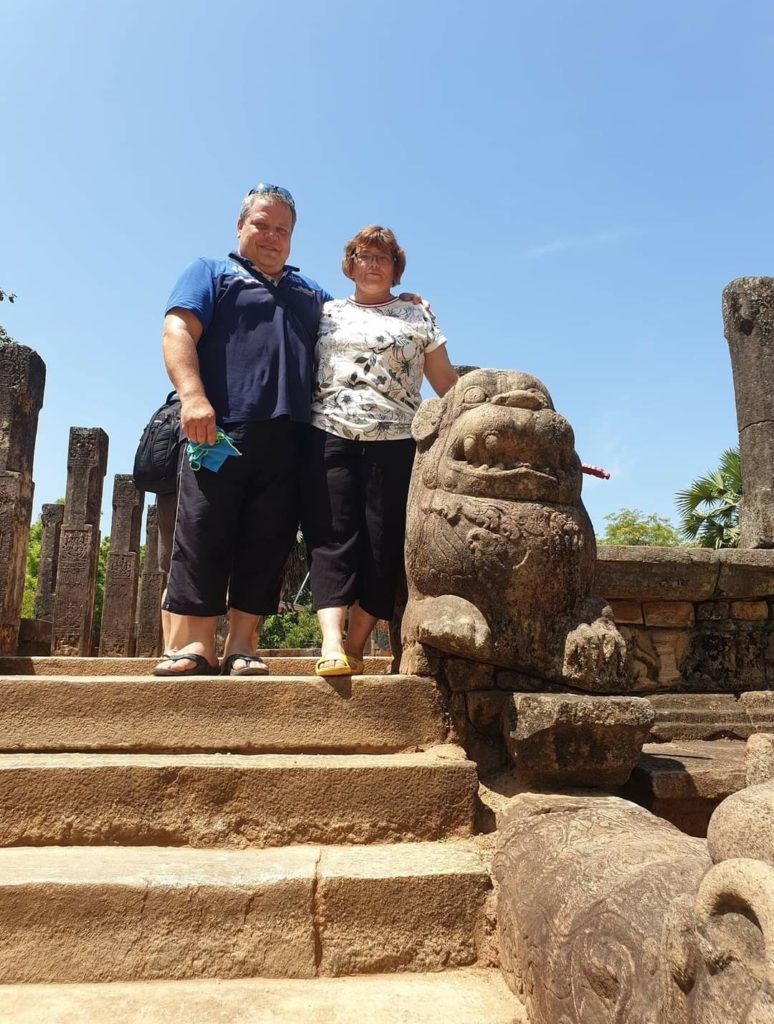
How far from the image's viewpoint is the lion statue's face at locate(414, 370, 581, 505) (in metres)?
2.66

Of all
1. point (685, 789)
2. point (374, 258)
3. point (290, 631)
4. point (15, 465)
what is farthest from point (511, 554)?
point (290, 631)

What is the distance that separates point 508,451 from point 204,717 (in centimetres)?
136

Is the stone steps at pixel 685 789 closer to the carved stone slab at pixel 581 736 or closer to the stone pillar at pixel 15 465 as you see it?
the carved stone slab at pixel 581 736

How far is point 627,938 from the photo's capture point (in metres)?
1.42

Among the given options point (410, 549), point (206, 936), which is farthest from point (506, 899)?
point (410, 549)

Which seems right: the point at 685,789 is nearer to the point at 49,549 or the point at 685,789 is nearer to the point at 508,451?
the point at 508,451

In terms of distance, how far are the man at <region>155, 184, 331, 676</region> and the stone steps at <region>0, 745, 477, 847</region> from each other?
1.95 feet

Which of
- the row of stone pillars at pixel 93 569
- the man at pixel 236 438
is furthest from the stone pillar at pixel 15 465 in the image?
the row of stone pillars at pixel 93 569

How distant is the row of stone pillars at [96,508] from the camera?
517 centimetres

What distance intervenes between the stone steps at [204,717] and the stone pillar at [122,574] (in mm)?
9172

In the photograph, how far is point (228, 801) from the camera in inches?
90.7

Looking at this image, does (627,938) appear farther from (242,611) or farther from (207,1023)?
(242,611)

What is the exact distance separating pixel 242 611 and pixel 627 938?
201 centimetres

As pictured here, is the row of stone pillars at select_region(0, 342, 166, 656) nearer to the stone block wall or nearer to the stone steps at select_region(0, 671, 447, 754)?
the stone steps at select_region(0, 671, 447, 754)
